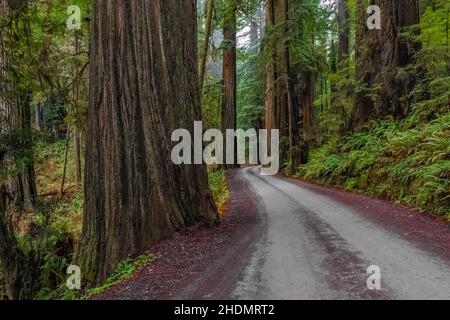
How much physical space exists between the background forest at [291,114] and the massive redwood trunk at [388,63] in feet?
0.11

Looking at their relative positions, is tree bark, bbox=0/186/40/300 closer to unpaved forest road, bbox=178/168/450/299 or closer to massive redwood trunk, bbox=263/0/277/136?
unpaved forest road, bbox=178/168/450/299

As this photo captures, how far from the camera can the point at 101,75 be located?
620 centimetres

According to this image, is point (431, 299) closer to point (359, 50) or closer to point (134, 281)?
point (134, 281)

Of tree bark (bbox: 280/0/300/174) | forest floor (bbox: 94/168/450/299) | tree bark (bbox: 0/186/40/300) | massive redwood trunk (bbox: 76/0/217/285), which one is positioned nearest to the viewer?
forest floor (bbox: 94/168/450/299)

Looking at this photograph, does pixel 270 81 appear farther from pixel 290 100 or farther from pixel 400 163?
pixel 400 163

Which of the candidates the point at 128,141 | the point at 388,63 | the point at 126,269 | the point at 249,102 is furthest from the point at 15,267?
the point at 249,102

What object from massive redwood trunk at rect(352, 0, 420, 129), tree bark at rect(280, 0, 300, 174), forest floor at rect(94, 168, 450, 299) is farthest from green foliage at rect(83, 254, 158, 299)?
tree bark at rect(280, 0, 300, 174)

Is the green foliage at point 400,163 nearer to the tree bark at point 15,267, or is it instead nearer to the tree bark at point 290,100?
the tree bark at point 290,100

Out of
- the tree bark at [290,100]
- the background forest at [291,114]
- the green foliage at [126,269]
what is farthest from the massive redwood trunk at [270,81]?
the green foliage at [126,269]

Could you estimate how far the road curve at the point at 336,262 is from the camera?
3564mm

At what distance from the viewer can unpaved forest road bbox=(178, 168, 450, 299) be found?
356cm

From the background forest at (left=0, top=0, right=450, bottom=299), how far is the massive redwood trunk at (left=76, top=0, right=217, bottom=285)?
0.14 m

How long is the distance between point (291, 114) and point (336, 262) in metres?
15.7

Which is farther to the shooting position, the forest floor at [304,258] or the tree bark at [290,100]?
the tree bark at [290,100]
